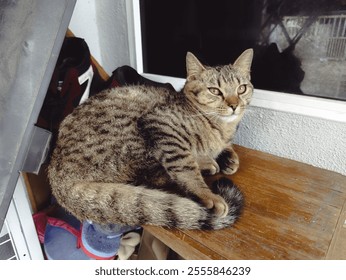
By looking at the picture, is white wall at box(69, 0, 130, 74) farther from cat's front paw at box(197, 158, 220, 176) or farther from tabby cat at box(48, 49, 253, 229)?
cat's front paw at box(197, 158, 220, 176)

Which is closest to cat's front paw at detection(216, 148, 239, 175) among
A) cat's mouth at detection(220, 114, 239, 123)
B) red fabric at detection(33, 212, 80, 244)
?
cat's mouth at detection(220, 114, 239, 123)

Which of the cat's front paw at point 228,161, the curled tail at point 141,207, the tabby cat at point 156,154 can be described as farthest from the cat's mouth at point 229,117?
the curled tail at point 141,207

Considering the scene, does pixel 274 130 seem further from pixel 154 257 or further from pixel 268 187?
pixel 154 257

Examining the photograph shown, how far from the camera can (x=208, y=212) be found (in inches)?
25.3

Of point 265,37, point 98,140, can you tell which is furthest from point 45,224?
point 265,37

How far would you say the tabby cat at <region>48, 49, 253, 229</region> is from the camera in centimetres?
66

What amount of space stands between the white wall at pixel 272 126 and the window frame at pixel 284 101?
0.02 meters

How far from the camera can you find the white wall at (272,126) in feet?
2.86

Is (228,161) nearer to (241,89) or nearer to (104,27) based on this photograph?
(241,89)

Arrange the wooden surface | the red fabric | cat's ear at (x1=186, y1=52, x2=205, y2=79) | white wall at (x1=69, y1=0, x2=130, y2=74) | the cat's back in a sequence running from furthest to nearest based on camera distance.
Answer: white wall at (x1=69, y1=0, x2=130, y2=74), the red fabric, cat's ear at (x1=186, y1=52, x2=205, y2=79), the cat's back, the wooden surface

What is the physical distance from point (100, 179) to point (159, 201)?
19 cm

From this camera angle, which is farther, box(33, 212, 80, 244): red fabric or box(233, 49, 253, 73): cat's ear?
box(33, 212, 80, 244): red fabric
